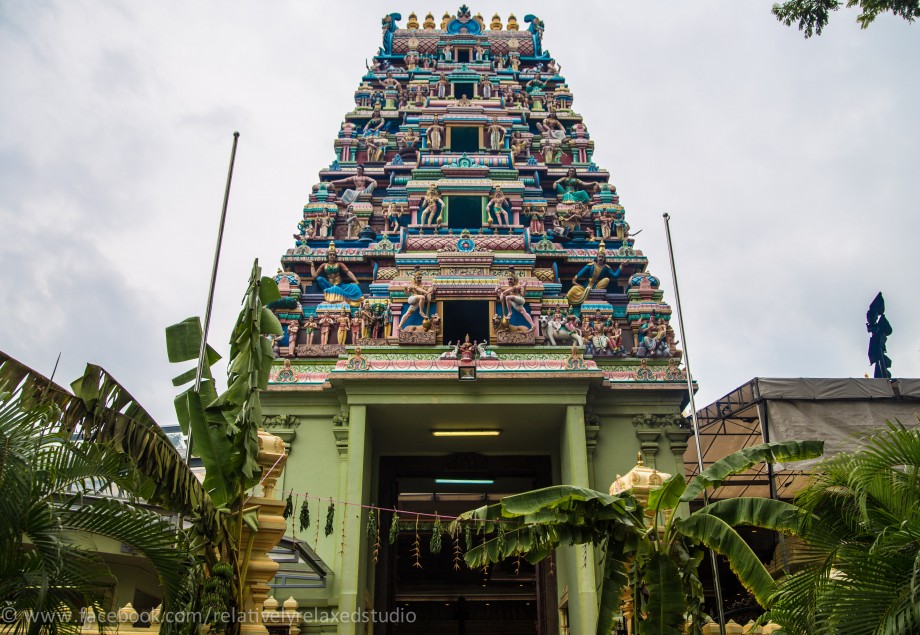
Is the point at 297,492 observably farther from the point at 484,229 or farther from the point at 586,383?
the point at 484,229

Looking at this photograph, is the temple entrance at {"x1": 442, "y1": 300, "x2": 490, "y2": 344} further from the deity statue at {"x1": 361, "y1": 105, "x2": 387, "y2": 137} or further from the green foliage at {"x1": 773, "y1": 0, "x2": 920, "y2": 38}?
the green foliage at {"x1": 773, "y1": 0, "x2": 920, "y2": 38}

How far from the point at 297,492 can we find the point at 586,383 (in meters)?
6.80

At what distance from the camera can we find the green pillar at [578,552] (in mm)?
15312

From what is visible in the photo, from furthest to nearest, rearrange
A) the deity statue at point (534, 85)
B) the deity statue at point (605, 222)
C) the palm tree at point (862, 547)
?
the deity statue at point (534, 85) → the deity statue at point (605, 222) → the palm tree at point (862, 547)

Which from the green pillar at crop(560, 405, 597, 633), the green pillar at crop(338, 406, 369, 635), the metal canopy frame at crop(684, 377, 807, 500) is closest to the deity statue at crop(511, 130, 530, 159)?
the metal canopy frame at crop(684, 377, 807, 500)

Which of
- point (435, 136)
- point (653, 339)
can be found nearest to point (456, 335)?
point (653, 339)

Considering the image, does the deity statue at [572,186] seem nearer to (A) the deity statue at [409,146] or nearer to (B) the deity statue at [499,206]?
(B) the deity statue at [499,206]

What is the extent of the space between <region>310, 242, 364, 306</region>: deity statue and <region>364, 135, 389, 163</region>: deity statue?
4373mm

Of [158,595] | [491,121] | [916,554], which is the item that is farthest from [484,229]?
[916,554]

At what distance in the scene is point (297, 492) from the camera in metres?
17.8

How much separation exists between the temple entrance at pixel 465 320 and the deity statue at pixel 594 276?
2.35 metres

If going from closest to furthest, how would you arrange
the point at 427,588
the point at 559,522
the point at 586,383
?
the point at 559,522 → the point at 586,383 → the point at 427,588

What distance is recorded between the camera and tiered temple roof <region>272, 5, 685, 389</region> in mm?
19281

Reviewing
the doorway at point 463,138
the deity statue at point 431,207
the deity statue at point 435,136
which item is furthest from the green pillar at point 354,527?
the doorway at point 463,138
